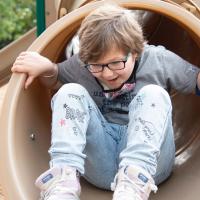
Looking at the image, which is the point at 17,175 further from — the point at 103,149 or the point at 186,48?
the point at 186,48

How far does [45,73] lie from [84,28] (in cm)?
22

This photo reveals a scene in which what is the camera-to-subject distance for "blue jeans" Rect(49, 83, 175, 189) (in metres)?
1.22

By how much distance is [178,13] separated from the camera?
1.51 metres

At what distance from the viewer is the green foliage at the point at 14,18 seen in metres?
4.65

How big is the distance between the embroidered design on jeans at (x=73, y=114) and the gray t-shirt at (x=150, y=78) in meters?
0.22

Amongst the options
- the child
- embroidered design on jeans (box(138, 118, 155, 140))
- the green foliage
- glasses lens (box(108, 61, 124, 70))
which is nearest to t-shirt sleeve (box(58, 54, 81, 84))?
the child

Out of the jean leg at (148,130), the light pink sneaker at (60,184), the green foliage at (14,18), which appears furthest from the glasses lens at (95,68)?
the green foliage at (14,18)

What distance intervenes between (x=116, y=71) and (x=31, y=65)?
239 mm

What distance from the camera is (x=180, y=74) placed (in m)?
1.45

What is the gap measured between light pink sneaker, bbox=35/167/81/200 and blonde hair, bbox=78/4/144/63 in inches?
11.1

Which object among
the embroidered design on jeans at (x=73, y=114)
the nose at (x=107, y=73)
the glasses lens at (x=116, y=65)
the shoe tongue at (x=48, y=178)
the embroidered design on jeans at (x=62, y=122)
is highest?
the glasses lens at (x=116, y=65)

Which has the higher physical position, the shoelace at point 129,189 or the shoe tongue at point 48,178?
the shoelace at point 129,189

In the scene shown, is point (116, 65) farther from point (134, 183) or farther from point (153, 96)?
point (134, 183)

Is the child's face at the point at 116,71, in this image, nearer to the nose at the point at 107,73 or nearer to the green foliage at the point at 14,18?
the nose at the point at 107,73
